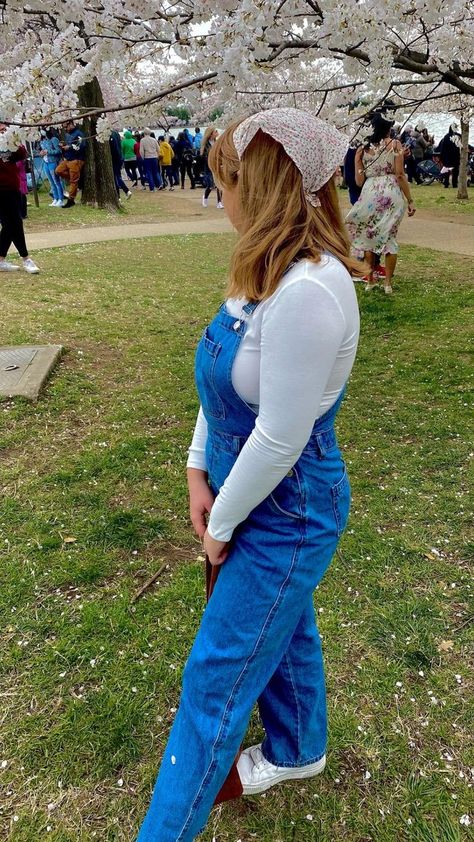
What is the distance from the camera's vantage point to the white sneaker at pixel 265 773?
1832 millimetres

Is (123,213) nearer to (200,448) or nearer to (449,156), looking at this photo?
(449,156)

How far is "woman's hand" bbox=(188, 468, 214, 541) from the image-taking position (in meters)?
1.63

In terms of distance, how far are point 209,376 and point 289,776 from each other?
130cm

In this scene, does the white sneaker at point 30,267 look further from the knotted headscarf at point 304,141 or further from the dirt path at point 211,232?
the knotted headscarf at point 304,141

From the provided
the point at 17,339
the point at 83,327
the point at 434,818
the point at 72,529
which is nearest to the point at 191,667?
the point at 434,818

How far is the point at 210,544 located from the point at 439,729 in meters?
1.21

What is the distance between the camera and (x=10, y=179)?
684 cm

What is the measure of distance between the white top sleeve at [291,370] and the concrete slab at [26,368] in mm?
3385

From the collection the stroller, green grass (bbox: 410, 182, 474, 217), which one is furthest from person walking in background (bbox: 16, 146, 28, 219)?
the stroller

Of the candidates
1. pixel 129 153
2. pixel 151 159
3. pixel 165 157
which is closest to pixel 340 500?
pixel 151 159

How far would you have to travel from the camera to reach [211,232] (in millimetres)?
12039

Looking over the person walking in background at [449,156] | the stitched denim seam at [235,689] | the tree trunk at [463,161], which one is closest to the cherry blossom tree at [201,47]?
the stitched denim seam at [235,689]

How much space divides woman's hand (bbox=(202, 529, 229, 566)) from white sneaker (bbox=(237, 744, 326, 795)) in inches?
32.0

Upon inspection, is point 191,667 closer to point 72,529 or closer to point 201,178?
point 72,529
